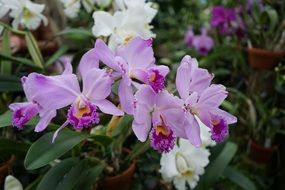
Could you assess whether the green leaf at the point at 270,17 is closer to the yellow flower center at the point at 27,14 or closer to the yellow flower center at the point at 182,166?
the yellow flower center at the point at 182,166

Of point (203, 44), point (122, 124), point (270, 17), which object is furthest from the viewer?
point (203, 44)

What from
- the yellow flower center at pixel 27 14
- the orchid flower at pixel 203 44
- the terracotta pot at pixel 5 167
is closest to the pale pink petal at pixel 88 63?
the terracotta pot at pixel 5 167

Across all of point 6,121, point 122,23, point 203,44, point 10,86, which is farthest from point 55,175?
point 203,44

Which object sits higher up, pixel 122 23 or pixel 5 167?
pixel 122 23

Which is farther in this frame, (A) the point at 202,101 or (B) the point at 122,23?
(B) the point at 122,23

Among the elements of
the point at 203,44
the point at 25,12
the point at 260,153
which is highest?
the point at 25,12

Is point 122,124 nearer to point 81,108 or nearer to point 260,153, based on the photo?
point 81,108

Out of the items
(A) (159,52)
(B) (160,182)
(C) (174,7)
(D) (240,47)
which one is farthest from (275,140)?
(C) (174,7)
